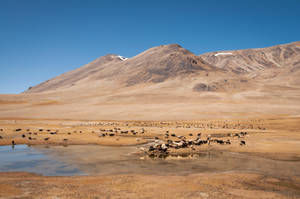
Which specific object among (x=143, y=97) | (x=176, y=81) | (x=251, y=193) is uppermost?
(x=176, y=81)

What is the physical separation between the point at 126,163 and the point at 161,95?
88.6 meters

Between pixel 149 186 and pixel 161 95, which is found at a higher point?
pixel 161 95

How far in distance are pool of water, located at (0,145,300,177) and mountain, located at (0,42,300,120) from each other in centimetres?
3866

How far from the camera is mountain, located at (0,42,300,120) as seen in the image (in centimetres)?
6303

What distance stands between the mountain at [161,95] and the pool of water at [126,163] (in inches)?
1522

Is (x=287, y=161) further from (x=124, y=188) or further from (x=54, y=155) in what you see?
(x=54, y=155)

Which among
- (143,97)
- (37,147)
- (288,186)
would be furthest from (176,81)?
(288,186)

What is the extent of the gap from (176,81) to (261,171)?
118 m

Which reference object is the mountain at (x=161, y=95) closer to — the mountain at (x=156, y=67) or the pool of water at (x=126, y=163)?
the mountain at (x=156, y=67)

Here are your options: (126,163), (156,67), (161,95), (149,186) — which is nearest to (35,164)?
(126,163)

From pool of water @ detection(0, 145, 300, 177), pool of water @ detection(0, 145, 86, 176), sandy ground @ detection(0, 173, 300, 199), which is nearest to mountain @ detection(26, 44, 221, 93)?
pool of water @ detection(0, 145, 86, 176)

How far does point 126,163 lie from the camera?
14.9 meters

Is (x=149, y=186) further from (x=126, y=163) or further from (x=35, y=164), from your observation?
(x=35, y=164)

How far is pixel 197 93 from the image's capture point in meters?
109
